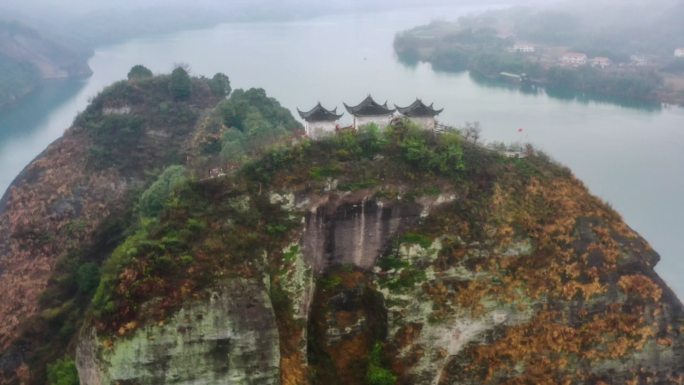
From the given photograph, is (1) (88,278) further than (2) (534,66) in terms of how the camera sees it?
No

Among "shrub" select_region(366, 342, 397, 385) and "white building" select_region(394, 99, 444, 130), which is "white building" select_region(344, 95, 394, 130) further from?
"shrub" select_region(366, 342, 397, 385)

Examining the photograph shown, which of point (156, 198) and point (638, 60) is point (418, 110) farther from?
point (638, 60)

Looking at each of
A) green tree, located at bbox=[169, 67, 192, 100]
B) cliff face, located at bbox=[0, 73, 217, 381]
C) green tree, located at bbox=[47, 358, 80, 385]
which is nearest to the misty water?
green tree, located at bbox=[169, 67, 192, 100]

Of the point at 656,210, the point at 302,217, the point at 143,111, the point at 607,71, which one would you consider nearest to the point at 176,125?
the point at 143,111

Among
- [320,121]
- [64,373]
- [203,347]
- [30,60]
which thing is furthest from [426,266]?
[30,60]

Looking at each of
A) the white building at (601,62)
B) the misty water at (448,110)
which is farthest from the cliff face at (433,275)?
the white building at (601,62)

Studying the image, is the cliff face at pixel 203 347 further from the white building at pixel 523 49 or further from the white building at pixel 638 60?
the white building at pixel 523 49
